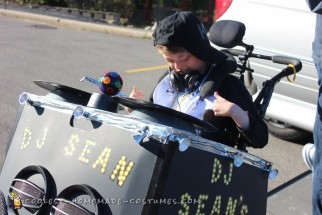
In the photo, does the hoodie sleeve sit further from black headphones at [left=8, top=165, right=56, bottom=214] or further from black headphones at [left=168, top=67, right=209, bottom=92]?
black headphones at [left=8, top=165, right=56, bottom=214]

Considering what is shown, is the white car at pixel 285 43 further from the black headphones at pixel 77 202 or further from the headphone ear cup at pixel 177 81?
the black headphones at pixel 77 202

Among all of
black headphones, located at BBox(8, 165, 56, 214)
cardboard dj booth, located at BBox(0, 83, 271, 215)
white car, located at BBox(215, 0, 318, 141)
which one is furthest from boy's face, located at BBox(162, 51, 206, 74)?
white car, located at BBox(215, 0, 318, 141)

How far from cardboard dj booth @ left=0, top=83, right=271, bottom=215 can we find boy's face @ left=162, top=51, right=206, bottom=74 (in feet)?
1.68

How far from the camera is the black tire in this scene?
13.4 ft

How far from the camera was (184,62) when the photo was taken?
2.02 meters

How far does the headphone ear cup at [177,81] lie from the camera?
82.9 inches

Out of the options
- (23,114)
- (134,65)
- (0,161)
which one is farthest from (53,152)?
(134,65)

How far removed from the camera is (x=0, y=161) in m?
3.40

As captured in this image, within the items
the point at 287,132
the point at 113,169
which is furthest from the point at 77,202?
the point at 287,132

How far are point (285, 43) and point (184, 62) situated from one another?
5.78ft

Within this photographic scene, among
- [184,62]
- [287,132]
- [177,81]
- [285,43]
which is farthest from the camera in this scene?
[287,132]

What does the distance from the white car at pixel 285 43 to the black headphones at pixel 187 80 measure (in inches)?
65.2

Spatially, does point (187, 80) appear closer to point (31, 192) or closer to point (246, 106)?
point (246, 106)

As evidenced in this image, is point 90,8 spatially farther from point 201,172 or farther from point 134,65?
point 201,172
